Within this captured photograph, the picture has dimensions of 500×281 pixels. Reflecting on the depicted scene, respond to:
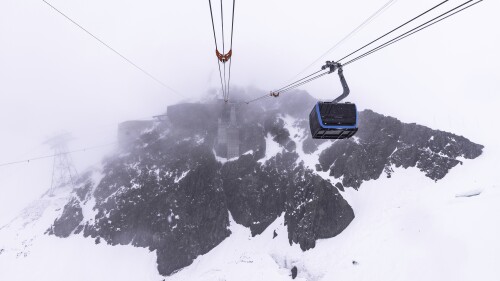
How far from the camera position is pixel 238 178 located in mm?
83250

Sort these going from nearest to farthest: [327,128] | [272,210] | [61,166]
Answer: [327,128] < [272,210] < [61,166]

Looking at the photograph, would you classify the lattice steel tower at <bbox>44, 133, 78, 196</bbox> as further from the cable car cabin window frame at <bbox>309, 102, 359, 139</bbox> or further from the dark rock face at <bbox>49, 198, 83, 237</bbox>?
the cable car cabin window frame at <bbox>309, 102, 359, 139</bbox>

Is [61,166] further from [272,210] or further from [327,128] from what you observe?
[327,128]

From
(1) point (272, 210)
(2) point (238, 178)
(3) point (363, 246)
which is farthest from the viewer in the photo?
(2) point (238, 178)

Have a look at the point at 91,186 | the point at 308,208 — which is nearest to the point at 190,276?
the point at 308,208

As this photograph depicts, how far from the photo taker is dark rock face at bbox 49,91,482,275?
221 ft

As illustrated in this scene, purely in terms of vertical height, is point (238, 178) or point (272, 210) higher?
point (238, 178)

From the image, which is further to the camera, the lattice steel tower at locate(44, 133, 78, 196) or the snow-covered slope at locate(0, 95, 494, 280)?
the lattice steel tower at locate(44, 133, 78, 196)

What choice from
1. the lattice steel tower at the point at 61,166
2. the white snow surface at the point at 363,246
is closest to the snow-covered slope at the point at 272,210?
the white snow surface at the point at 363,246

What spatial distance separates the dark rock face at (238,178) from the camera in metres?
67.5

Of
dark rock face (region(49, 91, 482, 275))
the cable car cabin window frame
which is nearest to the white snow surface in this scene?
dark rock face (region(49, 91, 482, 275))

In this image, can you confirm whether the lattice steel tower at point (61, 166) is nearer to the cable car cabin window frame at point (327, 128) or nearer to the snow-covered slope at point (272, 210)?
the snow-covered slope at point (272, 210)

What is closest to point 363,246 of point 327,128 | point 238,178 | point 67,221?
point 238,178

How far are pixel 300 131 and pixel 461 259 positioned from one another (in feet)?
184
